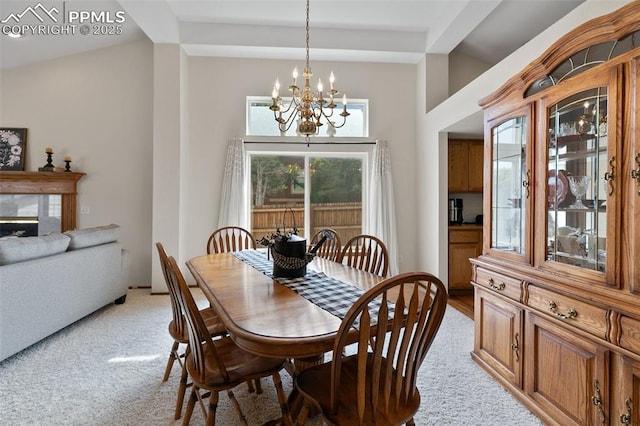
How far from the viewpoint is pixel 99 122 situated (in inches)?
175

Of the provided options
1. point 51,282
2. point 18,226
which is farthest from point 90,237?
point 18,226

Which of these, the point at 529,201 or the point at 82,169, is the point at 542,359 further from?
the point at 82,169

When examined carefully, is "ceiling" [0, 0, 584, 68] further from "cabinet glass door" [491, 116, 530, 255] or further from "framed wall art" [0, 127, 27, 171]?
→ "cabinet glass door" [491, 116, 530, 255]

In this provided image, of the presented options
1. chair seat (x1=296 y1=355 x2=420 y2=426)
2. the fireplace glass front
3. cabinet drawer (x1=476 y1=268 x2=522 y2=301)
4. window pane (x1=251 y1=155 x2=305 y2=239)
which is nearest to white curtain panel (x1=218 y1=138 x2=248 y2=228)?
window pane (x1=251 y1=155 x2=305 y2=239)

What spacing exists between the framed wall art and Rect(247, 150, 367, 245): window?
10.2ft

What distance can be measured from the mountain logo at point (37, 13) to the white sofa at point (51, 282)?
8.43ft

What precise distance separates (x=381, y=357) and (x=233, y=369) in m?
0.75

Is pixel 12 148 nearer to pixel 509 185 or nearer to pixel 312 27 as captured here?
pixel 312 27

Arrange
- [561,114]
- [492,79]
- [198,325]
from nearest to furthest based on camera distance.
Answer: [198,325]
[561,114]
[492,79]

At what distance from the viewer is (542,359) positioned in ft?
5.82

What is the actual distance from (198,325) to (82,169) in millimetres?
4367

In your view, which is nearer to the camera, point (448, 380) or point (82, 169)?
point (448, 380)

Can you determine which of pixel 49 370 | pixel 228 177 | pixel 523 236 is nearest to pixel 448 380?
pixel 523 236

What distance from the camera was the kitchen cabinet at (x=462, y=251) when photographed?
4176 millimetres
